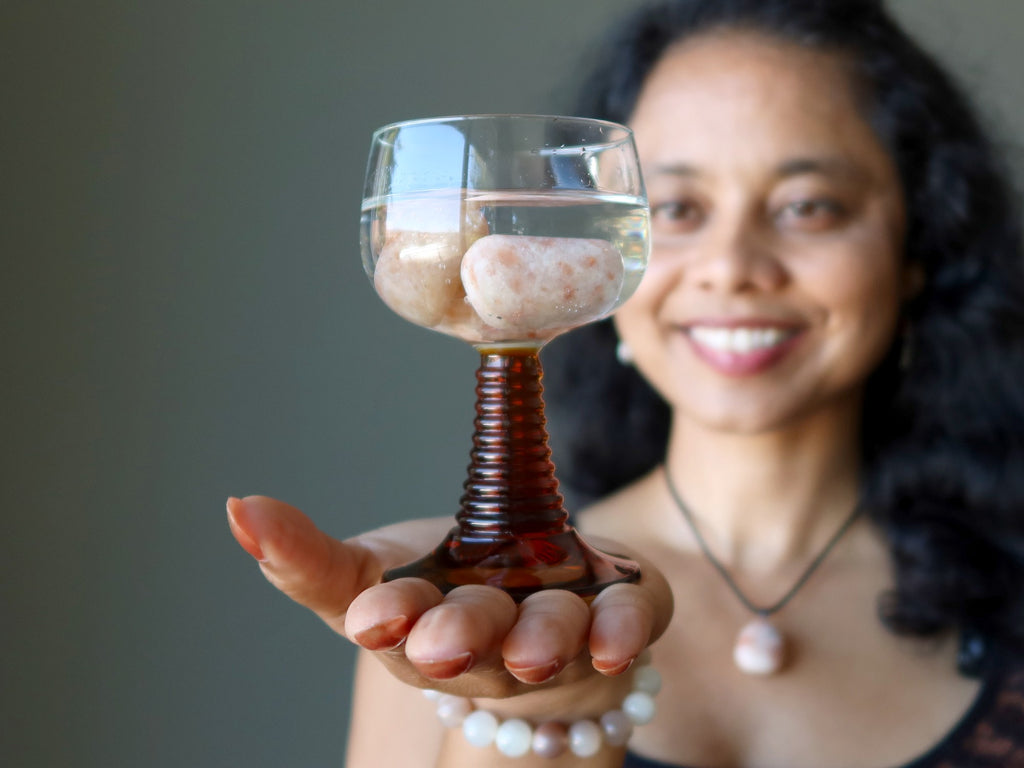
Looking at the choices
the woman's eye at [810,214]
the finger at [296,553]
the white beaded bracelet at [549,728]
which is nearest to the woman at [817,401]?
the woman's eye at [810,214]

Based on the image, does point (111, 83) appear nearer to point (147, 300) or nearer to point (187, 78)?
point (187, 78)

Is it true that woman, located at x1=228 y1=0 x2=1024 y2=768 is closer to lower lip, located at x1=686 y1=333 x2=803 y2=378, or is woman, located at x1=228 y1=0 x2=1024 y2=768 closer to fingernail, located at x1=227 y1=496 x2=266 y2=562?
lower lip, located at x1=686 y1=333 x2=803 y2=378

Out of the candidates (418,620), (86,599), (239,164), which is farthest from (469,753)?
(239,164)

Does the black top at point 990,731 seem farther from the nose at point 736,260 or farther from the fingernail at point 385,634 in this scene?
the fingernail at point 385,634

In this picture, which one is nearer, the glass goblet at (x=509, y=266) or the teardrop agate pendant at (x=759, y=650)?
the glass goblet at (x=509, y=266)

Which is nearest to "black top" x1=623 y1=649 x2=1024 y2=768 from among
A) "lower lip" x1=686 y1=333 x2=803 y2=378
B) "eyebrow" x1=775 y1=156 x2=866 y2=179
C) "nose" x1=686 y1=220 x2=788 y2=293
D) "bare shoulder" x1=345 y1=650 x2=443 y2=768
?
"bare shoulder" x1=345 y1=650 x2=443 y2=768

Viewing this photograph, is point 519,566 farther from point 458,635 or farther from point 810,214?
point 810,214

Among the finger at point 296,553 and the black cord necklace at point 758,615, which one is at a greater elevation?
the finger at point 296,553
